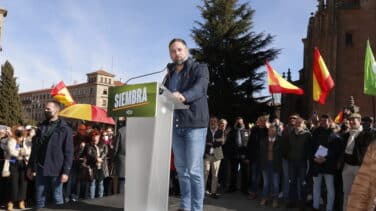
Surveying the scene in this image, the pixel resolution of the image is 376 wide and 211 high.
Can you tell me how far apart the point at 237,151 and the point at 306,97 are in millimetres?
30578

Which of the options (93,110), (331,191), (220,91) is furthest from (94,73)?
(331,191)

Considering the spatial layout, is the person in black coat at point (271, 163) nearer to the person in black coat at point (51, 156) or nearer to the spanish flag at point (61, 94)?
the person in black coat at point (51, 156)

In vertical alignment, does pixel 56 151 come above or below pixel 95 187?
above

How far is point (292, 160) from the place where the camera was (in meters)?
9.81

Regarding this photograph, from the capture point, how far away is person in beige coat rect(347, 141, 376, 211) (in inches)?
107

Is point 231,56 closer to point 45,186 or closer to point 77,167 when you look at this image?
point 77,167

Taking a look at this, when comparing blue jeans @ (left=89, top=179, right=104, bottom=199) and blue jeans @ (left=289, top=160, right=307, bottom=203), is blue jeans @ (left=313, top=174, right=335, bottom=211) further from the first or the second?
blue jeans @ (left=89, top=179, right=104, bottom=199)

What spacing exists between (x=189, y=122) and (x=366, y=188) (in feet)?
7.20

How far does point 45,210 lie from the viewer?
219 inches

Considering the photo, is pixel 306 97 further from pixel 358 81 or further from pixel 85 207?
pixel 85 207

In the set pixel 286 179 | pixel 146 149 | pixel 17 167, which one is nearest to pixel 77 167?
pixel 17 167

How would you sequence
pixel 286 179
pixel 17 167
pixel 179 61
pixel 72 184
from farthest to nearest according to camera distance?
pixel 72 184
pixel 17 167
pixel 286 179
pixel 179 61

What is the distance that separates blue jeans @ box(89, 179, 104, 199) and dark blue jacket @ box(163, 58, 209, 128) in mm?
7030

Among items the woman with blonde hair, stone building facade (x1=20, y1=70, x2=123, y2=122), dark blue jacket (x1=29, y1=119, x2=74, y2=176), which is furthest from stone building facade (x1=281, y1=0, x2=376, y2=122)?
stone building facade (x1=20, y1=70, x2=123, y2=122)
